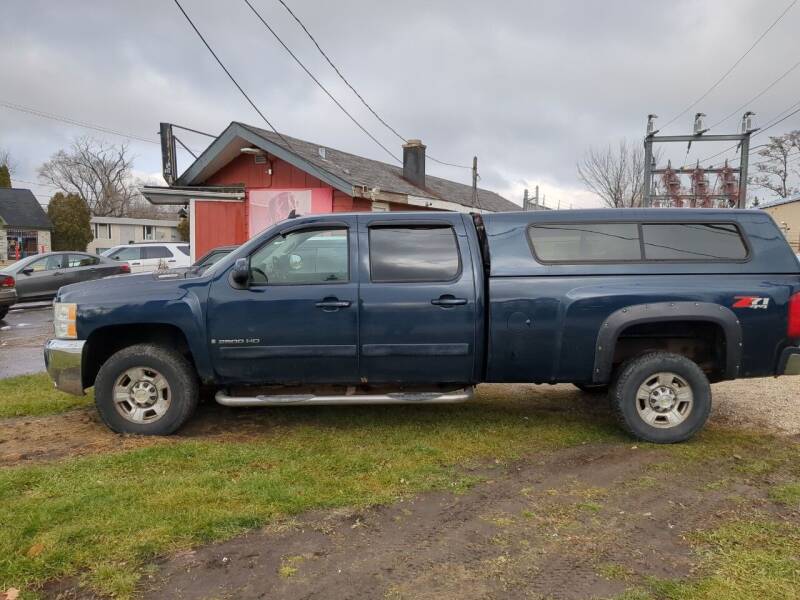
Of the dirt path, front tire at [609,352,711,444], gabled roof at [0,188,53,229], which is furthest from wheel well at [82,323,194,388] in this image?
gabled roof at [0,188,53,229]

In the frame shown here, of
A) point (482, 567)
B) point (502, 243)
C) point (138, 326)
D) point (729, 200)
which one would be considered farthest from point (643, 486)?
point (729, 200)

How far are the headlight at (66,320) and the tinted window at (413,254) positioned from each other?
2.40m

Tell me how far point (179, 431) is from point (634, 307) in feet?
12.3

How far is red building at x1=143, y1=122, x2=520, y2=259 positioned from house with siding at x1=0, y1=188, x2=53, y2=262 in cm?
3177

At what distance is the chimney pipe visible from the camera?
62.5ft

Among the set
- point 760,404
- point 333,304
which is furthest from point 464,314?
point 760,404

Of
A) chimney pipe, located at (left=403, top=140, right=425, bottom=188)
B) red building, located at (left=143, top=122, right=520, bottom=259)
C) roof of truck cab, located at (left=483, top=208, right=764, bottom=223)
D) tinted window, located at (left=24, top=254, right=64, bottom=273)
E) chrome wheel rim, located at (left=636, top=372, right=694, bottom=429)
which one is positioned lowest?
chrome wheel rim, located at (left=636, top=372, right=694, bottom=429)

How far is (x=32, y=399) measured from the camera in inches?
236

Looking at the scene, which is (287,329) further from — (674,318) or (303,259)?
(674,318)

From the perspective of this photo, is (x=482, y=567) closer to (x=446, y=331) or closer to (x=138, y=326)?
(x=446, y=331)

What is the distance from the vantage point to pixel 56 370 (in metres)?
4.79

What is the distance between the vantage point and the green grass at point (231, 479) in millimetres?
3025

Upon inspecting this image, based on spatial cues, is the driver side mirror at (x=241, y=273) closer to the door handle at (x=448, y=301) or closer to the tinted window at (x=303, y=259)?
the tinted window at (x=303, y=259)

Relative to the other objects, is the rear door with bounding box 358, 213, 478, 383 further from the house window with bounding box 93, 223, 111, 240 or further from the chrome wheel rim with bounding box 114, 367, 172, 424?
the house window with bounding box 93, 223, 111, 240
